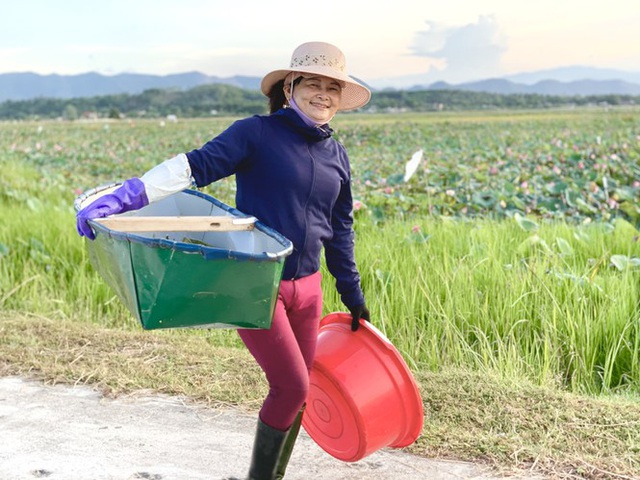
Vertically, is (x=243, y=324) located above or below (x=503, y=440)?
above

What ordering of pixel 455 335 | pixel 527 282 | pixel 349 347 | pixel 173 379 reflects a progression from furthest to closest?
1. pixel 527 282
2. pixel 455 335
3. pixel 173 379
4. pixel 349 347

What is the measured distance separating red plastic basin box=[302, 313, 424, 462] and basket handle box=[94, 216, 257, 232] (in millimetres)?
714

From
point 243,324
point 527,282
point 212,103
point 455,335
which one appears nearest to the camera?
point 243,324

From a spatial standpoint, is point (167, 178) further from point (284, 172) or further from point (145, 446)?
point (145, 446)

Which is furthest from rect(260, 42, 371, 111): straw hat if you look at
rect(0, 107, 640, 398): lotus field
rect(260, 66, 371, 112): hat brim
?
rect(0, 107, 640, 398): lotus field

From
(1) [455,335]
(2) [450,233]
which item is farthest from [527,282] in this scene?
(2) [450,233]

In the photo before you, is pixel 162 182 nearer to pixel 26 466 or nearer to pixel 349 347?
pixel 349 347

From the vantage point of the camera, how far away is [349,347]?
280cm

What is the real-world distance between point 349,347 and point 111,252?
99cm

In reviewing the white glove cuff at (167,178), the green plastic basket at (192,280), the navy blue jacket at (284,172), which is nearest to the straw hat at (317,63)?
the navy blue jacket at (284,172)

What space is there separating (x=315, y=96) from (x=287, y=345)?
0.77m

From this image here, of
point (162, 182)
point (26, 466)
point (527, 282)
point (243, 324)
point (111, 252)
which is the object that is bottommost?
point (26, 466)

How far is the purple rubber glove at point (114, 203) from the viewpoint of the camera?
7.07 ft

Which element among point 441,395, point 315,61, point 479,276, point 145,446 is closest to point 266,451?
point 145,446
